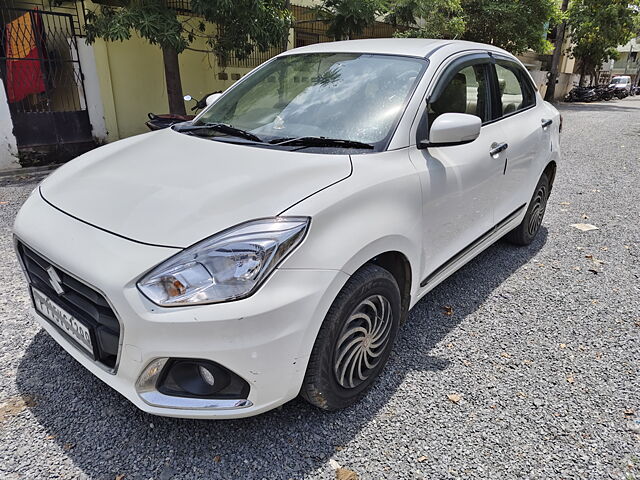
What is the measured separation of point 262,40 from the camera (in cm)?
744

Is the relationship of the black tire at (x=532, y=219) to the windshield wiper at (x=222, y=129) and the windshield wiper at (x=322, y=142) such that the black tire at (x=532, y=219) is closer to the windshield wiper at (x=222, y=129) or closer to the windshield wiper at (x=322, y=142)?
the windshield wiper at (x=322, y=142)

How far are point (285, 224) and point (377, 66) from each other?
57.8 inches

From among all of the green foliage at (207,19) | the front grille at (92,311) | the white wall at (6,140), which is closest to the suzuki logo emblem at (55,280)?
the front grille at (92,311)

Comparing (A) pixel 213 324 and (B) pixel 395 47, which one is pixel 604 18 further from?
(A) pixel 213 324

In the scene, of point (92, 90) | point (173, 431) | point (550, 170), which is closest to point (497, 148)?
point (550, 170)

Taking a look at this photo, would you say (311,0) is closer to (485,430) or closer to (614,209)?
(614,209)

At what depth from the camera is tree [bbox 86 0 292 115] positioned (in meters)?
6.52

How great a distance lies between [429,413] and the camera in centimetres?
228

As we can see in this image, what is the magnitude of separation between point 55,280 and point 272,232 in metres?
0.99

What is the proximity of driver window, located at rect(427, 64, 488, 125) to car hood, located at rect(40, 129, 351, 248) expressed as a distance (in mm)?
847

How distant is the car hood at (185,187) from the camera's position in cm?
183

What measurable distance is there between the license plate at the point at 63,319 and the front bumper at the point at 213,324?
12cm

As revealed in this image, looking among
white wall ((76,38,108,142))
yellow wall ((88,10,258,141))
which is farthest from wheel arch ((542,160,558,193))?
yellow wall ((88,10,258,141))

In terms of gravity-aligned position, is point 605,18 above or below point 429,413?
above
